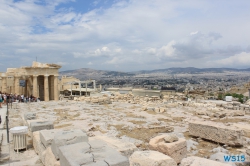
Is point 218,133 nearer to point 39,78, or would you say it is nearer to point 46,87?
point 46,87

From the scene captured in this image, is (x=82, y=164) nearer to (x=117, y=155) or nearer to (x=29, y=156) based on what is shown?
(x=117, y=155)

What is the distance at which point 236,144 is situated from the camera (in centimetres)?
778

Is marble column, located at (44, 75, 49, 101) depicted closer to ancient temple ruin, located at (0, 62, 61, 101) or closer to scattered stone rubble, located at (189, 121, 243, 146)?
ancient temple ruin, located at (0, 62, 61, 101)

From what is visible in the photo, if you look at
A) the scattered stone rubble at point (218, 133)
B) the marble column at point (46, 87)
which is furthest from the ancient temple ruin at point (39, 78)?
the scattered stone rubble at point (218, 133)

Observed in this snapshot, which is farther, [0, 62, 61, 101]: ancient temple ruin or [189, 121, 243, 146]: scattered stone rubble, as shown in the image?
[0, 62, 61, 101]: ancient temple ruin

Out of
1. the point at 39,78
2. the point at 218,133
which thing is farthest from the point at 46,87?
the point at 218,133

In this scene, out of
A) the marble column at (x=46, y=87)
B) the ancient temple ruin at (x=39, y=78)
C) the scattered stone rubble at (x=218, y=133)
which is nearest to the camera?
the scattered stone rubble at (x=218, y=133)

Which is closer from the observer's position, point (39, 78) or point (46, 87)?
point (46, 87)

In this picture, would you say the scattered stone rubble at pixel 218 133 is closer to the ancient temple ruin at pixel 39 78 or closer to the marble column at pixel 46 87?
the marble column at pixel 46 87

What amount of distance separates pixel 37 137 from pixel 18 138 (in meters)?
0.63

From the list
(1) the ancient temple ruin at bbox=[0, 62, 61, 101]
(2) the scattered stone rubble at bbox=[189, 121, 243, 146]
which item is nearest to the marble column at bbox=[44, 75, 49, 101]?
(1) the ancient temple ruin at bbox=[0, 62, 61, 101]

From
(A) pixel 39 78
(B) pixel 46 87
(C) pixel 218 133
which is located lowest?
(C) pixel 218 133

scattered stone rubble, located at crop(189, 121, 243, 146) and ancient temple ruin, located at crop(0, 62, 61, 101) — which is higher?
ancient temple ruin, located at crop(0, 62, 61, 101)

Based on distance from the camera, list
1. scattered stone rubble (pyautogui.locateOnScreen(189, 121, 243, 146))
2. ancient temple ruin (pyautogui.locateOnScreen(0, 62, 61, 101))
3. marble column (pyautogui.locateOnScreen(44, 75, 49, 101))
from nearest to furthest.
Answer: scattered stone rubble (pyautogui.locateOnScreen(189, 121, 243, 146)) → ancient temple ruin (pyautogui.locateOnScreen(0, 62, 61, 101)) → marble column (pyautogui.locateOnScreen(44, 75, 49, 101))
